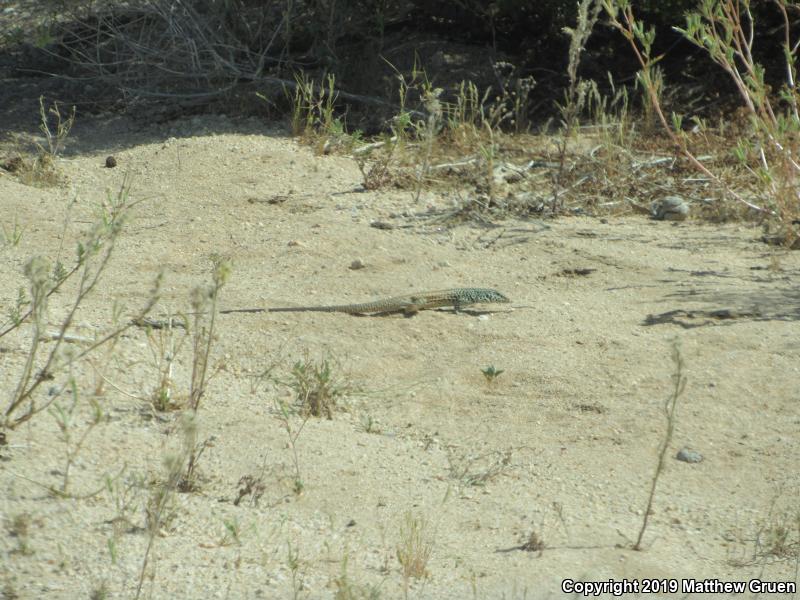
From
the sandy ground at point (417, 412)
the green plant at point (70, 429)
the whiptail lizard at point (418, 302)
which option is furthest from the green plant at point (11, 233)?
the green plant at point (70, 429)

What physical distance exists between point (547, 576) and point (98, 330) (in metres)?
2.27

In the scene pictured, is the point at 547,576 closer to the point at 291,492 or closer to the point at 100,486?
the point at 291,492

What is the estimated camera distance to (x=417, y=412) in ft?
13.4

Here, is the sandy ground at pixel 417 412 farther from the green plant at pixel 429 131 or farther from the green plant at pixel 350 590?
the green plant at pixel 429 131

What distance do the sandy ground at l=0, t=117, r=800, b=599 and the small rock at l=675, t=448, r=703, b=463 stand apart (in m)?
0.04

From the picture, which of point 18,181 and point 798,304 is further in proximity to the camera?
point 18,181

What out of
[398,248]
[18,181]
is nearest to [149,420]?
[398,248]

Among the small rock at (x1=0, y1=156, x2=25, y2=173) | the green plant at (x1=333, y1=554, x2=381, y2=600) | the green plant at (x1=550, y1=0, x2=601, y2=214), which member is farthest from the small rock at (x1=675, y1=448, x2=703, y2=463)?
the small rock at (x1=0, y1=156, x2=25, y2=173)

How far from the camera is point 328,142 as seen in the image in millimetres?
7484

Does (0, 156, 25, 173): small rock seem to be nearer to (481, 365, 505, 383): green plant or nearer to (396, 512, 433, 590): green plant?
(481, 365, 505, 383): green plant

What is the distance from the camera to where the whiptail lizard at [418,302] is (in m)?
4.92

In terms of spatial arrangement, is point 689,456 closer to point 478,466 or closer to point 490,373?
point 478,466

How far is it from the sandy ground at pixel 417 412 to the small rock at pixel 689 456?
1.7 inches

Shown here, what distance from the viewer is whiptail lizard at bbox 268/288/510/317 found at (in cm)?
492
